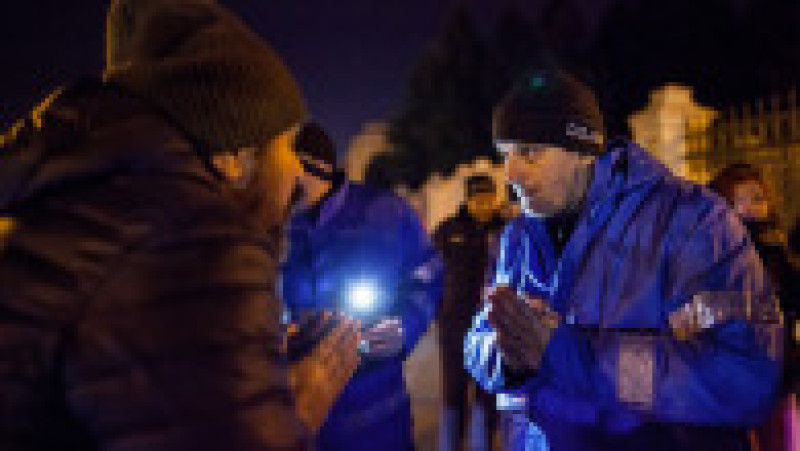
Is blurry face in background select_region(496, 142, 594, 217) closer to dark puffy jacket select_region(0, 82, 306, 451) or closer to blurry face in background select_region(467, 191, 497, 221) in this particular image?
dark puffy jacket select_region(0, 82, 306, 451)

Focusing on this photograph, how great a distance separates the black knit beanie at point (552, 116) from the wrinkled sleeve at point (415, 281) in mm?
721

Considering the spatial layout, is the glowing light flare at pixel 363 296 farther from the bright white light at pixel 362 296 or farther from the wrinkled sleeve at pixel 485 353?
the wrinkled sleeve at pixel 485 353

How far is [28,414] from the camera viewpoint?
3.29ft

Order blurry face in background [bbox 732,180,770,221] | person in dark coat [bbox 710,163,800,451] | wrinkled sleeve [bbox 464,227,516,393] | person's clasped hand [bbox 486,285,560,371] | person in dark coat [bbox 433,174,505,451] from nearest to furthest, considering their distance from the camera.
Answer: person's clasped hand [bbox 486,285,560,371] → wrinkled sleeve [bbox 464,227,516,393] → person in dark coat [bbox 710,163,800,451] → blurry face in background [bbox 732,180,770,221] → person in dark coat [bbox 433,174,505,451]

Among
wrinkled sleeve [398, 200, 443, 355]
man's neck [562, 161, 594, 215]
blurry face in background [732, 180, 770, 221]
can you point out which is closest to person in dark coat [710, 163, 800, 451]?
blurry face in background [732, 180, 770, 221]

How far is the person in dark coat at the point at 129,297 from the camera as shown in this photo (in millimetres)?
979

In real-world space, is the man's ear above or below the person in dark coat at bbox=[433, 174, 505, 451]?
above

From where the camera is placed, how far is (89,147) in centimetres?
109

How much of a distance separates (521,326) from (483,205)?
13.5 feet

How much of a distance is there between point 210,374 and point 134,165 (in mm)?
341

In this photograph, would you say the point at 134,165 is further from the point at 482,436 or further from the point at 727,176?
the point at 482,436

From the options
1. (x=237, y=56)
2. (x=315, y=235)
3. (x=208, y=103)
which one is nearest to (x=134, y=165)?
(x=208, y=103)

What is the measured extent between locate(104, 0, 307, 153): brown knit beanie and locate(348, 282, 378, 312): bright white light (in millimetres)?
1428

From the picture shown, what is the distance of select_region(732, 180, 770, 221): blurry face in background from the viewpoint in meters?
4.45
